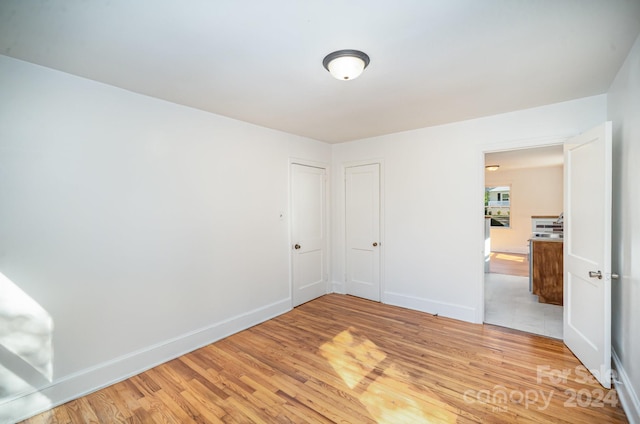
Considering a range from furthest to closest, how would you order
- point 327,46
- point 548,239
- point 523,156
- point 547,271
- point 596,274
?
point 523,156 < point 548,239 < point 547,271 < point 596,274 < point 327,46

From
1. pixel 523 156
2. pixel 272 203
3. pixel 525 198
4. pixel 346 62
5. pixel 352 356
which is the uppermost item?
pixel 523 156

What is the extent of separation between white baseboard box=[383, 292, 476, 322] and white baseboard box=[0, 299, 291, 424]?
2.12m

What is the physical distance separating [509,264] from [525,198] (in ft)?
8.89

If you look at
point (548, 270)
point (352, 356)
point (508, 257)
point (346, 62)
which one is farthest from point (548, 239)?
point (346, 62)

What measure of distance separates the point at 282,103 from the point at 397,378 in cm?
Result: 278

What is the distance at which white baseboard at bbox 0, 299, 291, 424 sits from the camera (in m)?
2.01

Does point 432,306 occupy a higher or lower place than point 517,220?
lower

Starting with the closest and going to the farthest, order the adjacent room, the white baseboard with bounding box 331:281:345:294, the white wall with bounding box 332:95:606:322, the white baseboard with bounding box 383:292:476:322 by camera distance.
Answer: the adjacent room < the white wall with bounding box 332:95:606:322 < the white baseboard with bounding box 383:292:476:322 < the white baseboard with bounding box 331:281:345:294

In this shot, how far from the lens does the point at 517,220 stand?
28.4 feet

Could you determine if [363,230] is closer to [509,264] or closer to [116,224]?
[116,224]

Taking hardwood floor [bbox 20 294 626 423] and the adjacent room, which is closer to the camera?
the adjacent room

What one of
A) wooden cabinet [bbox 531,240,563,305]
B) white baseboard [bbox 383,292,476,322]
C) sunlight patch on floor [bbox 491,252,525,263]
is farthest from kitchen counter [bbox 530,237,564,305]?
sunlight patch on floor [bbox 491,252,525,263]

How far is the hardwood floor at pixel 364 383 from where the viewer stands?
2008 millimetres

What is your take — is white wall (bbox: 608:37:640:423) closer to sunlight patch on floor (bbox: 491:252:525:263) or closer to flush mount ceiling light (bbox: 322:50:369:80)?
flush mount ceiling light (bbox: 322:50:369:80)
